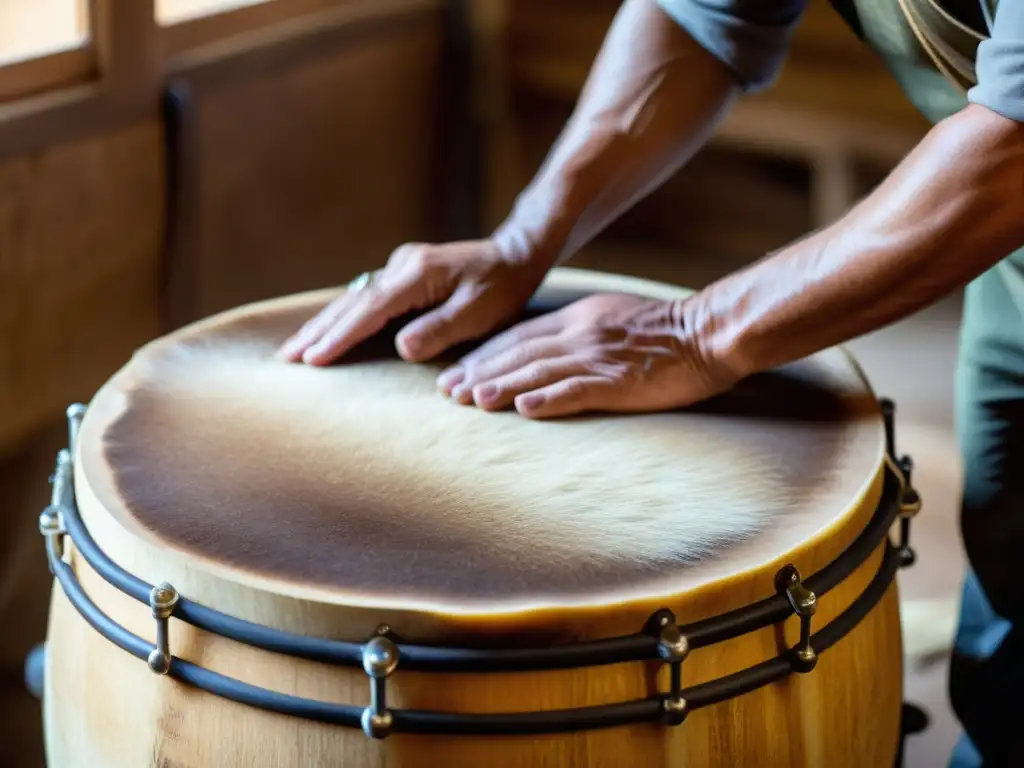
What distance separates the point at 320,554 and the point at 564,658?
17 cm

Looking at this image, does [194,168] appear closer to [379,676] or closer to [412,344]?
[412,344]

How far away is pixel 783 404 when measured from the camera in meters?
0.99

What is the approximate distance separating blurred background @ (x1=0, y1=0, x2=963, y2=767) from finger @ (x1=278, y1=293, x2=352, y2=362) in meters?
0.64

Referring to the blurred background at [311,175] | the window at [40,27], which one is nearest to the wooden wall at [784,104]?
the blurred background at [311,175]

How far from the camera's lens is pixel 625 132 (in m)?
1.15

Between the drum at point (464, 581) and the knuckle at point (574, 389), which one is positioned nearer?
the drum at point (464, 581)

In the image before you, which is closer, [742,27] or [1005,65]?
[1005,65]

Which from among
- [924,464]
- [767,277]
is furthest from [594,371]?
[924,464]

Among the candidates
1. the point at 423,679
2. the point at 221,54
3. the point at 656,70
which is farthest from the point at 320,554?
the point at 221,54

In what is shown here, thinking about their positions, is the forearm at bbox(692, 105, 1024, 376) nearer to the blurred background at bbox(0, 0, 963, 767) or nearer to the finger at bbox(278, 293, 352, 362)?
the finger at bbox(278, 293, 352, 362)

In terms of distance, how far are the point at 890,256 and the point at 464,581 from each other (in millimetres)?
378

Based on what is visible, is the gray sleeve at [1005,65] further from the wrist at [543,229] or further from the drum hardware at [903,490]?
the wrist at [543,229]

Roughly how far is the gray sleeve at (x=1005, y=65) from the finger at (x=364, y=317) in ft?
1.56

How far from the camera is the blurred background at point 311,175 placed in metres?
1.60
